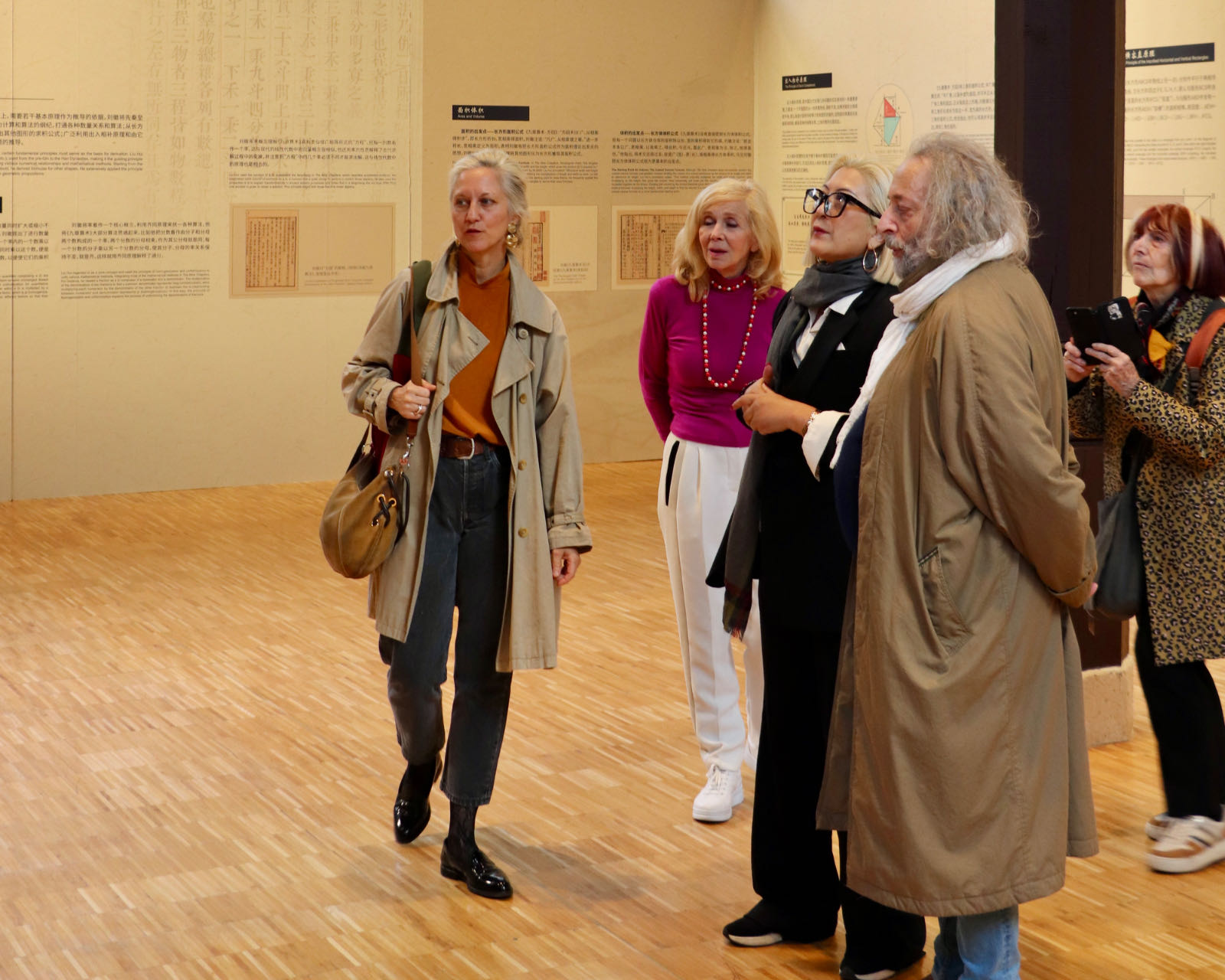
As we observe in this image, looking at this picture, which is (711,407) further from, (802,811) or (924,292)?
(924,292)

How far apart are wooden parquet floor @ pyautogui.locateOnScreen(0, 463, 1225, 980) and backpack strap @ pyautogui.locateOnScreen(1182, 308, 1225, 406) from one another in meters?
1.28

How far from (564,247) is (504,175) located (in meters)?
7.34

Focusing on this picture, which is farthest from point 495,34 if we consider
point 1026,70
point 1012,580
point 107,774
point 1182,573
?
point 1012,580

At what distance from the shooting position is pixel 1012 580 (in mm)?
2961

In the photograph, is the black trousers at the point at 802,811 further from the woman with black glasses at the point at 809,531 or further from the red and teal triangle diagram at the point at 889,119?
the red and teal triangle diagram at the point at 889,119

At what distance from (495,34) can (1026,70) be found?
21.0 feet

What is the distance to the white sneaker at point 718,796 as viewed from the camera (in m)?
4.67

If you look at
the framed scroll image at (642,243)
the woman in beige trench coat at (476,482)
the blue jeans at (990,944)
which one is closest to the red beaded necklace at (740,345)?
the woman in beige trench coat at (476,482)

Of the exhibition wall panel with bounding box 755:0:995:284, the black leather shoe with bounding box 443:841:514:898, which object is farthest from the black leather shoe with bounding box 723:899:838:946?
the exhibition wall panel with bounding box 755:0:995:284

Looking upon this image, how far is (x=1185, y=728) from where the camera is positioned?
436 centimetres

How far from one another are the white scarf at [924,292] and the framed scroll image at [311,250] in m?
7.78

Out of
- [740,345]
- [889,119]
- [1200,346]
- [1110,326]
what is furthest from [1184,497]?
[889,119]

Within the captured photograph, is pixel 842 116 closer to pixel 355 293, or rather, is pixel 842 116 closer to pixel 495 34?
pixel 495 34

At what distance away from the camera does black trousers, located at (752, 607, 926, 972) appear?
355 cm
